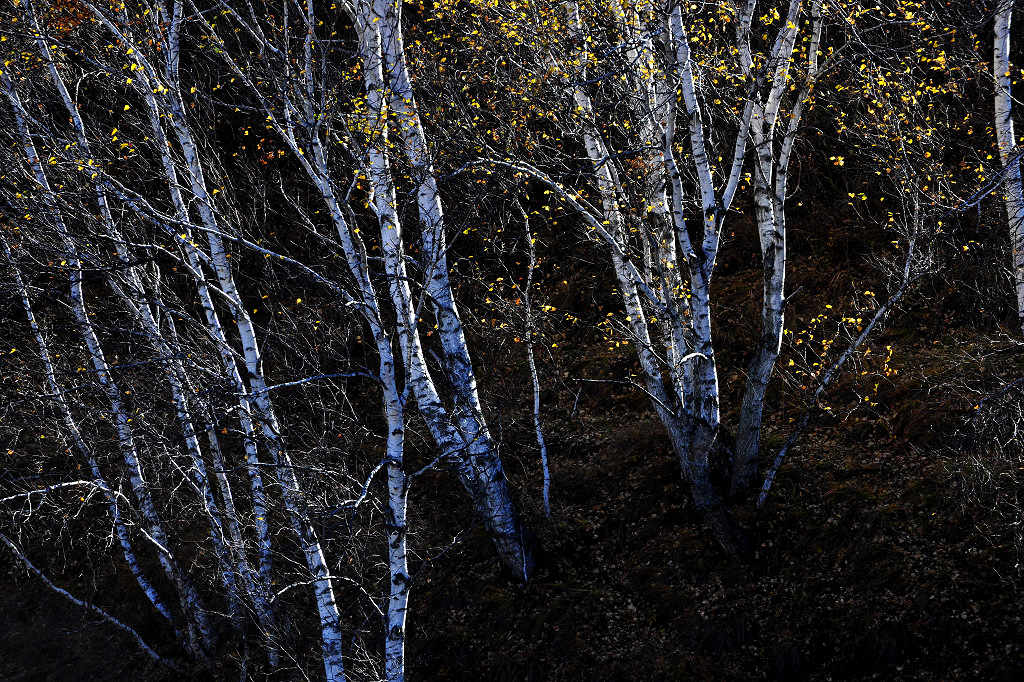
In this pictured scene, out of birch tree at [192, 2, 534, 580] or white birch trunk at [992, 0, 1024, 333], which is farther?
white birch trunk at [992, 0, 1024, 333]

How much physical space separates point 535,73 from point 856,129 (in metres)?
6.56

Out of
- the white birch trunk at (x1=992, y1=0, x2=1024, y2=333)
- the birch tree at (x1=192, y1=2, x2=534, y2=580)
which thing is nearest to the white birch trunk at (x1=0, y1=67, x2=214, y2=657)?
the birch tree at (x1=192, y1=2, x2=534, y2=580)

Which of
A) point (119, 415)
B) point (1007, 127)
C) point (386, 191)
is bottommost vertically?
point (119, 415)

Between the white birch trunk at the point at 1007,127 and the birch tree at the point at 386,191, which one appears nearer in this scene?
the birch tree at the point at 386,191

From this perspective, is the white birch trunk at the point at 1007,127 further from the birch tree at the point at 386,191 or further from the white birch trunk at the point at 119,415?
the white birch trunk at the point at 119,415

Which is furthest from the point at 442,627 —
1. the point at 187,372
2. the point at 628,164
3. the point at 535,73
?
the point at 535,73

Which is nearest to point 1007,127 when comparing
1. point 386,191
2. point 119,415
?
point 386,191

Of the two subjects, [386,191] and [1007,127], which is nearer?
[386,191]

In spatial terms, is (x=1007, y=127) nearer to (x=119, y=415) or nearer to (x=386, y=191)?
(x=386, y=191)

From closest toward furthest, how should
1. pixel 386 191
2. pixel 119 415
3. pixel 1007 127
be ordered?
1. pixel 386 191
2. pixel 1007 127
3. pixel 119 415

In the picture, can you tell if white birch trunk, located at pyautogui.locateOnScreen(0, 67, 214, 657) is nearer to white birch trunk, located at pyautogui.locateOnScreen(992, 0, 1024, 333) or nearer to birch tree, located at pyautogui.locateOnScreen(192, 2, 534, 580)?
birch tree, located at pyautogui.locateOnScreen(192, 2, 534, 580)

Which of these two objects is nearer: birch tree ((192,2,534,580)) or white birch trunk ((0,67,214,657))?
birch tree ((192,2,534,580))

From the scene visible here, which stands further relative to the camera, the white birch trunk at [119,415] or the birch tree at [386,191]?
the white birch trunk at [119,415]

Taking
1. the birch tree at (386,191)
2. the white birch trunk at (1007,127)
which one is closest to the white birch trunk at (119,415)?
the birch tree at (386,191)
